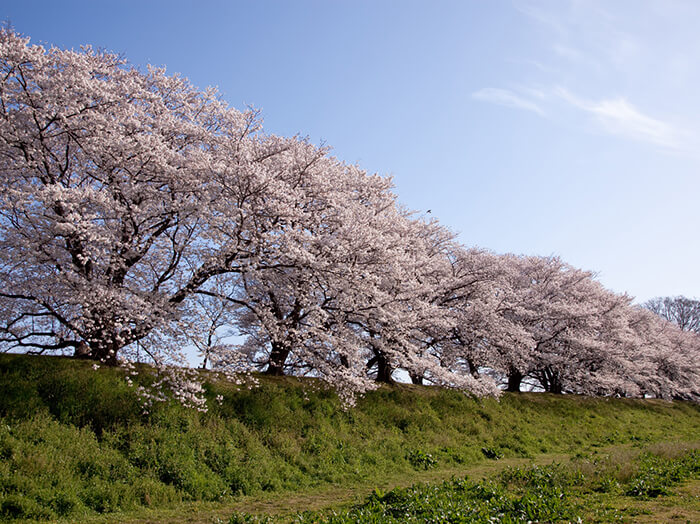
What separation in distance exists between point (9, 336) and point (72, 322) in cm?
423

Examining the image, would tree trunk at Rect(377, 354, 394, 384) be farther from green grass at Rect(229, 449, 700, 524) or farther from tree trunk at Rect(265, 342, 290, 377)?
green grass at Rect(229, 449, 700, 524)

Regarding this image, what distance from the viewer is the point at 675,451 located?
18.8m

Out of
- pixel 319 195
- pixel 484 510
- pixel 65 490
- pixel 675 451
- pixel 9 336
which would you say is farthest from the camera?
pixel 319 195

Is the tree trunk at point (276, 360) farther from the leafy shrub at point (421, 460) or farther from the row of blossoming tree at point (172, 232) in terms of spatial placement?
the leafy shrub at point (421, 460)

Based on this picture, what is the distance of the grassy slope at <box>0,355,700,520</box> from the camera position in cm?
1196

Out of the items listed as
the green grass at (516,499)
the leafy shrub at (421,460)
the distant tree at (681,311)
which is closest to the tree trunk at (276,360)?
the leafy shrub at (421,460)

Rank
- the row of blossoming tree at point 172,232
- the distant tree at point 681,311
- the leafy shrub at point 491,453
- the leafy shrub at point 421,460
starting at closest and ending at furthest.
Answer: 1. the row of blossoming tree at point 172,232
2. the leafy shrub at point 421,460
3. the leafy shrub at point 491,453
4. the distant tree at point 681,311

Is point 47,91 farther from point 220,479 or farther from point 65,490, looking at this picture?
point 220,479

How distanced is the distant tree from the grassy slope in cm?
7865

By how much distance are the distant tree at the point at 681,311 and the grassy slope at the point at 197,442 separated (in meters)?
78.6

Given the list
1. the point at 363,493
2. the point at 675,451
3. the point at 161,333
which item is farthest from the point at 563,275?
the point at 161,333

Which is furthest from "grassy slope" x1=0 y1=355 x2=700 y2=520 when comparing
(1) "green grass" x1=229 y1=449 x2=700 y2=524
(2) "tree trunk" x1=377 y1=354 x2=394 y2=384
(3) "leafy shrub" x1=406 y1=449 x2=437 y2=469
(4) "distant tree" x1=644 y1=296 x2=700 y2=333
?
(4) "distant tree" x1=644 y1=296 x2=700 y2=333

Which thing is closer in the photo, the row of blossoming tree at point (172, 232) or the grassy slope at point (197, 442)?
the grassy slope at point (197, 442)

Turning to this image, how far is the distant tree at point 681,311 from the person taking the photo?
84.8 m
